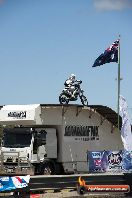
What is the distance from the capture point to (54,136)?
24.9 meters

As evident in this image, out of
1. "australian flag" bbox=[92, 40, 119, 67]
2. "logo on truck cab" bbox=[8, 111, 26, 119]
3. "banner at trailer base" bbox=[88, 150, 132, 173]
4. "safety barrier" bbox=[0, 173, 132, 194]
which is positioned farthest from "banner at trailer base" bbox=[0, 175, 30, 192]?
"australian flag" bbox=[92, 40, 119, 67]

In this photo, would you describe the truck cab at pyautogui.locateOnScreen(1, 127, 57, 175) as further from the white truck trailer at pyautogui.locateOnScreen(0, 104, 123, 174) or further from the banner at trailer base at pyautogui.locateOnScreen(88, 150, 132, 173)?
the banner at trailer base at pyautogui.locateOnScreen(88, 150, 132, 173)

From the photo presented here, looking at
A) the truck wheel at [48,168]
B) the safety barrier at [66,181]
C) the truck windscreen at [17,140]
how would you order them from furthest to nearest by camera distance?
the truck wheel at [48,168]
the truck windscreen at [17,140]
the safety barrier at [66,181]

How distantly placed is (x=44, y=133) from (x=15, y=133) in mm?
1343

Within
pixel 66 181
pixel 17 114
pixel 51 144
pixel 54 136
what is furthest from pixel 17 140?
pixel 66 181

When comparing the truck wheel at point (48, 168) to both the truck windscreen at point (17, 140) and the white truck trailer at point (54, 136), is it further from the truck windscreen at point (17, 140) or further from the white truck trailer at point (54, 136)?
the truck windscreen at point (17, 140)

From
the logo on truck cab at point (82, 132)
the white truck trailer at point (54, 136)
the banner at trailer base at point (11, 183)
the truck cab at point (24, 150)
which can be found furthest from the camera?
the logo on truck cab at point (82, 132)

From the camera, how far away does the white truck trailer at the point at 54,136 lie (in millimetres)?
23641

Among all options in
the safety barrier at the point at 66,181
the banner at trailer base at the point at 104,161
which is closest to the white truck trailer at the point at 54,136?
the banner at trailer base at the point at 104,161

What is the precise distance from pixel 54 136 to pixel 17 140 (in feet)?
6.14

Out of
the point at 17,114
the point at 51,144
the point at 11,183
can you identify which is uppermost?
the point at 17,114

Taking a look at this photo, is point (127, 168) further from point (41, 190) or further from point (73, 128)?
point (73, 128)

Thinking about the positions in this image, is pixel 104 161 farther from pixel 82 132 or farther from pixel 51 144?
pixel 51 144

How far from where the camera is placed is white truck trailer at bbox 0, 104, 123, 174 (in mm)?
23641
